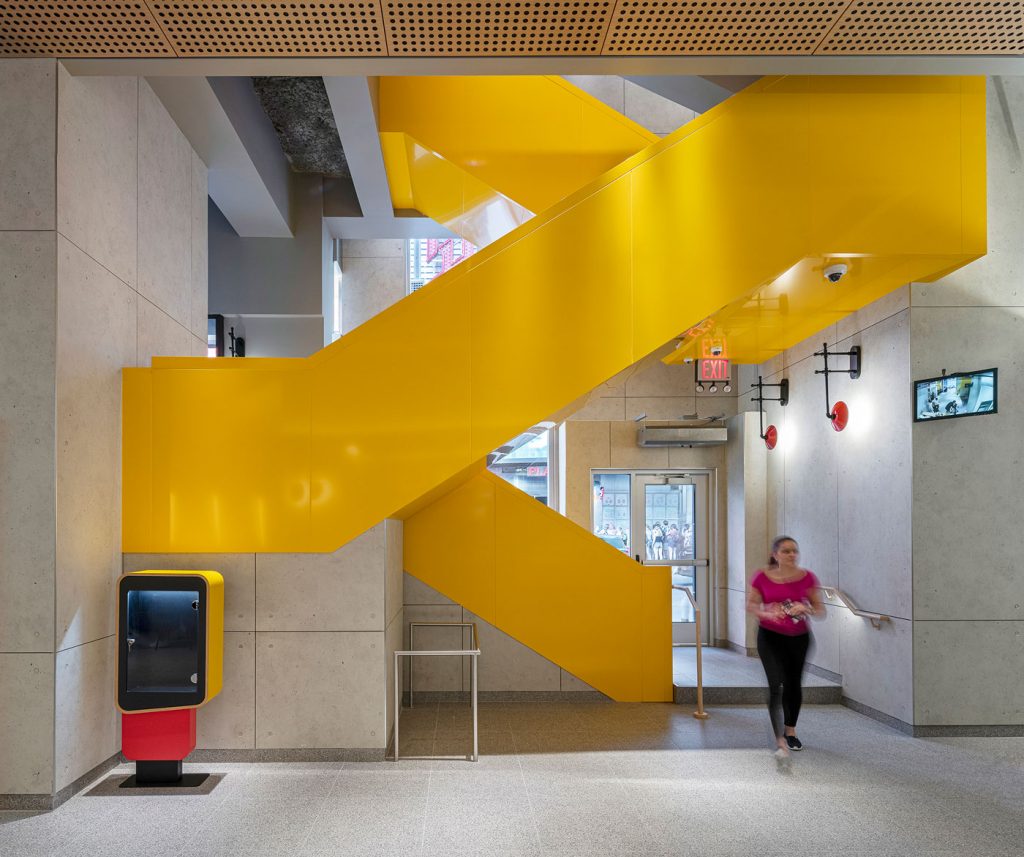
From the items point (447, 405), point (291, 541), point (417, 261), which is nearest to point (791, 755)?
point (447, 405)

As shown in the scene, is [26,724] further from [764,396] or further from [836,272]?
[764,396]

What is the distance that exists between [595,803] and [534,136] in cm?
593

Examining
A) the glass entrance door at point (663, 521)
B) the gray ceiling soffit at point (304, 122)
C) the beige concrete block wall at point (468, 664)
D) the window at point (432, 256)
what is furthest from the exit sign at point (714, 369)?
the gray ceiling soffit at point (304, 122)

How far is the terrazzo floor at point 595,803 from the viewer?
426 cm

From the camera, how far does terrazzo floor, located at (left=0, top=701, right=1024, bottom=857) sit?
4262 mm

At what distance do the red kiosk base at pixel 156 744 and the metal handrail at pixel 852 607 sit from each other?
5.46 meters

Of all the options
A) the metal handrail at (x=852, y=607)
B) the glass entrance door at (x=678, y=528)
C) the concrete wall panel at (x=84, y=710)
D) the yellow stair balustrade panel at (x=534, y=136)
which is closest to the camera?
the concrete wall panel at (x=84, y=710)

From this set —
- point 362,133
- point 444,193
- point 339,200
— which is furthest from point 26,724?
point 339,200

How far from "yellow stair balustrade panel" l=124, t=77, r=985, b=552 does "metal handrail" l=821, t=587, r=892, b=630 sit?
297cm

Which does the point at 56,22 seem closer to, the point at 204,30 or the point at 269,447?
the point at 204,30

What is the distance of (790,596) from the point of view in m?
5.84

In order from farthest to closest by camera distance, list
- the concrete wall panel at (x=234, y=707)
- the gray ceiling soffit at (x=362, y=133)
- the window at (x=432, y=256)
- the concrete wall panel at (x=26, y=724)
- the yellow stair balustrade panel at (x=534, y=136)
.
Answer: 1. the window at (x=432, y=256)
2. the yellow stair balustrade panel at (x=534, y=136)
3. the gray ceiling soffit at (x=362, y=133)
4. the concrete wall panel at (x=234, y=707)
5. the concrete wall panel at (x=26, y=724)

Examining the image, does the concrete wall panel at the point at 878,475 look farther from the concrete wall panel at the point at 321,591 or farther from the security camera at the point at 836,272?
the concrete wall panel at the point at 321,591

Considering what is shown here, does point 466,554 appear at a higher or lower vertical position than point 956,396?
lower
